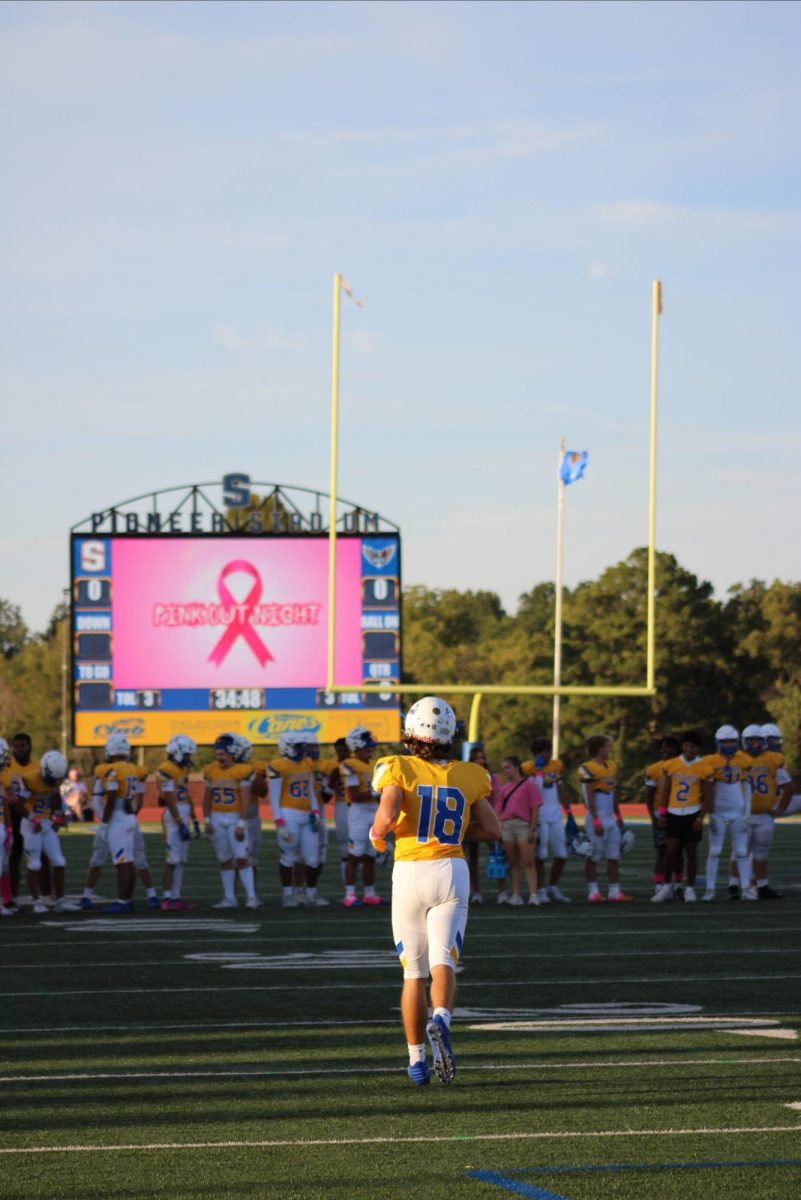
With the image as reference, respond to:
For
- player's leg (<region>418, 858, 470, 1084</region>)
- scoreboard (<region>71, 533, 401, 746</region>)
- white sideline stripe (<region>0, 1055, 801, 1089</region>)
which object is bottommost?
white sideline stripe (<region>0, 1055, 801, 1089</region>)

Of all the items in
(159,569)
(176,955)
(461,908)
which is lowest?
(176,955)

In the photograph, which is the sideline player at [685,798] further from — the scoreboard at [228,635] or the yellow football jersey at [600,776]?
the scoreboard at [228,635]

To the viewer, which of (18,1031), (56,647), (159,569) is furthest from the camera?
(56,647)

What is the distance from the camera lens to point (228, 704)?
39969mm

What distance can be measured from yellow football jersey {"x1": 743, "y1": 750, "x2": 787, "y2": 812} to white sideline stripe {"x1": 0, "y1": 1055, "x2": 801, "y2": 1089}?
9720 millimetres

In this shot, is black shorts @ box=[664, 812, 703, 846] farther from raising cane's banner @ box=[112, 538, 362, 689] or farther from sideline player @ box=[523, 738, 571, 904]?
raising cane's banner @ box=[112, 538, 362, 689]

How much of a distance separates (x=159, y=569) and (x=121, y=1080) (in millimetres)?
31444

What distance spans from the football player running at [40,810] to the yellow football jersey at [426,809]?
33.2ft

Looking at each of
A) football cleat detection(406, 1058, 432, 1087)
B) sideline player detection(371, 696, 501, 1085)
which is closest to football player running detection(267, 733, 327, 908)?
sideline player detection(371, 696, 501, 1085)

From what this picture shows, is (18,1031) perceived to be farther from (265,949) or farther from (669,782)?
(669,782)

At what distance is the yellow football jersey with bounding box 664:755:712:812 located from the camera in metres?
18.4

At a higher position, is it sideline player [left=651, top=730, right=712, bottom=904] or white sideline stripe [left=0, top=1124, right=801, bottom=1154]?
sideline player [left=651, top=730, right=712, bottom=904]

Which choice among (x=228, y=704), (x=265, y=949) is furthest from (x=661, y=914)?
(x=228, y=704)

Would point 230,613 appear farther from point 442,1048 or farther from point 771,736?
point 442,1048
